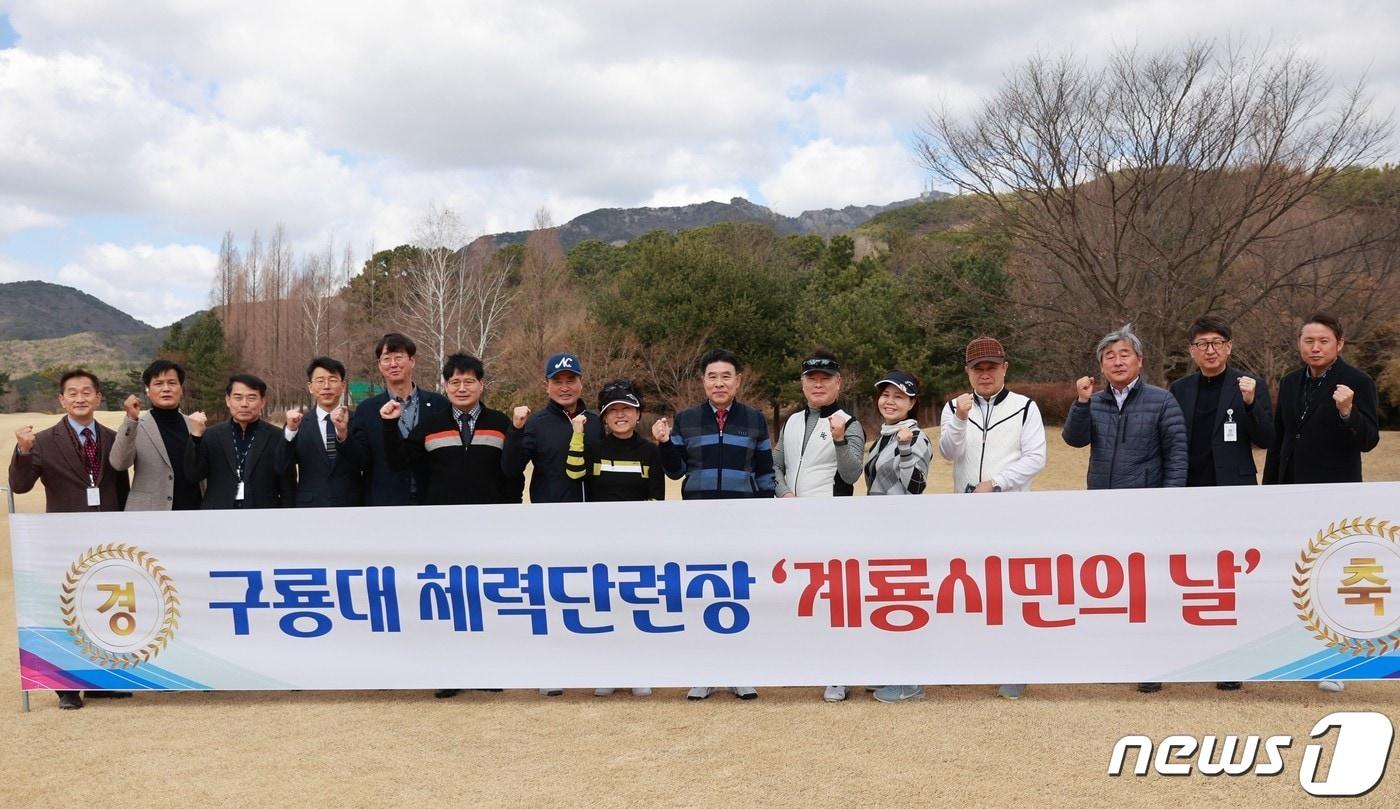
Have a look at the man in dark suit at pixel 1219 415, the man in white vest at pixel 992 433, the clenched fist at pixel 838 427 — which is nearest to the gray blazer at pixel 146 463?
the clenched fist at pixel 838 427

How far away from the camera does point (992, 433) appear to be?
4.95 m

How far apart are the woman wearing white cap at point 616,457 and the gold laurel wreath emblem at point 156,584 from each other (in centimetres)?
206

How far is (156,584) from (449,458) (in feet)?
5.01

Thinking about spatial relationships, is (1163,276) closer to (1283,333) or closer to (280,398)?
(1283,333)

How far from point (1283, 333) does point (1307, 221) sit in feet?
11.4

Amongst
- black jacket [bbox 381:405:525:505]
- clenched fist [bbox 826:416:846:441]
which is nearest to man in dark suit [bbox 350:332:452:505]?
black jacket [bbox 381:405:525:505]

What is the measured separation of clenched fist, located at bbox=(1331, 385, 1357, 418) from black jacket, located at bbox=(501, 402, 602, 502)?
12.0 ft

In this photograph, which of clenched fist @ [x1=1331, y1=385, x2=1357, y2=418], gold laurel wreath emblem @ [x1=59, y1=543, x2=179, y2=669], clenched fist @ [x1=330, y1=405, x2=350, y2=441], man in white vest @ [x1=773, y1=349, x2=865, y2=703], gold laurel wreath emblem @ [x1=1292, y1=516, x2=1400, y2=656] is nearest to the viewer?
gold laurel wreath emblem @ [x1=1292, y1=516, x2=1400, y2=656]

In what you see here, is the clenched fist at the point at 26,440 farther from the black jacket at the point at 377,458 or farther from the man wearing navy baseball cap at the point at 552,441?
the man wearing navy baseball cap at the point at 552,441

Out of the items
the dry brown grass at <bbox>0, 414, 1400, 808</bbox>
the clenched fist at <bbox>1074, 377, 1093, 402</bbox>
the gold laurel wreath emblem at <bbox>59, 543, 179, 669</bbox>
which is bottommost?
the dry brown grass at <bbox>0, 414, 1400, 808</bbox>

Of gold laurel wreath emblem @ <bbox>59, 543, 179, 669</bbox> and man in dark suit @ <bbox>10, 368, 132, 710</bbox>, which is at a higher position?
man in dark suit @ <bbox>10, 368, 132, 710</bbox>

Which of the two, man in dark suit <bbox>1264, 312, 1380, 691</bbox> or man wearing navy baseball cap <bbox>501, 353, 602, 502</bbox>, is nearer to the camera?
man in dark suit <bbox>1264, 312, 1380, 691</bbox>

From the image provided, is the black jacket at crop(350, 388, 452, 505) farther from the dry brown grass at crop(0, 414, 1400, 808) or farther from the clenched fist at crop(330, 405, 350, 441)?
the dry brown grass at crop(0, 414, 1400, 808)

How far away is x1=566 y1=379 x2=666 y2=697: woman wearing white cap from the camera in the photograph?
16.4 feet
